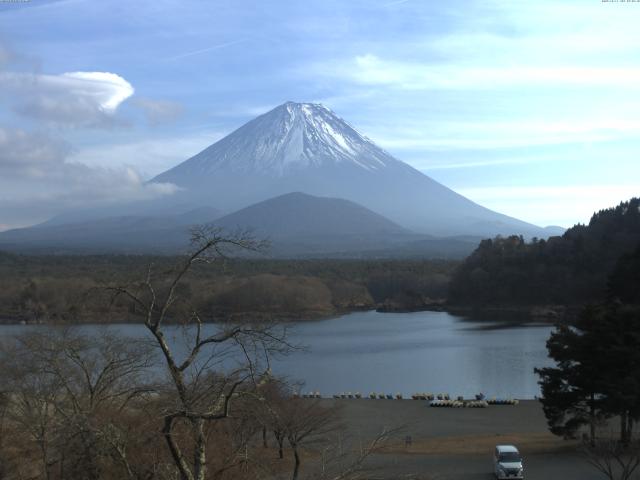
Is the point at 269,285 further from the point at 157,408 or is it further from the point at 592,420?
the point at 157,408

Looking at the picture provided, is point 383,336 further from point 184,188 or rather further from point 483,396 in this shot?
point 184,188

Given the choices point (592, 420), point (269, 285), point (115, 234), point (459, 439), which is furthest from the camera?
point (115, 234)

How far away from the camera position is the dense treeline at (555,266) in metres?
38.8

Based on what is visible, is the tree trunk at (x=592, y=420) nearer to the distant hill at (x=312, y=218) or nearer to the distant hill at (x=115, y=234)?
the distant hill at (x=115, y=234)

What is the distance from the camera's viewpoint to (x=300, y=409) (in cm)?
982

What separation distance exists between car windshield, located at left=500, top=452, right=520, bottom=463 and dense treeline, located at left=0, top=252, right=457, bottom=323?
1934 centimetres

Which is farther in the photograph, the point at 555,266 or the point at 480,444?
the point at 555,266

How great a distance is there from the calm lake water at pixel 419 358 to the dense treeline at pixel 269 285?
13.3 ft

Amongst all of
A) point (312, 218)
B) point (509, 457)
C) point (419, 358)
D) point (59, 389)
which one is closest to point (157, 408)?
point (59, 389)

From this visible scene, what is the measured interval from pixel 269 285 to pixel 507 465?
107 feet

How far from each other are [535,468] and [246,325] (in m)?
6.49

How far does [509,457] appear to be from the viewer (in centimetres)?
855

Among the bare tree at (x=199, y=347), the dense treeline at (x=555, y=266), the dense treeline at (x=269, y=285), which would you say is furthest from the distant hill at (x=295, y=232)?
the bare tree at (x=199, y=347)

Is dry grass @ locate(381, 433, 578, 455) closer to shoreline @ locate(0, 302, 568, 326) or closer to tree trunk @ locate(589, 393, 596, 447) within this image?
tree trunk @ locate(589, 393, 596, 447)
